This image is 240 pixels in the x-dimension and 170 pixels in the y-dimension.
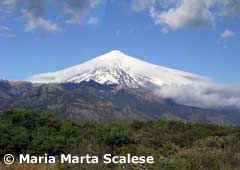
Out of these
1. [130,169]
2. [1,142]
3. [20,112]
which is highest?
[20,112]

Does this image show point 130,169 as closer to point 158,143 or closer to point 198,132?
point 158,143

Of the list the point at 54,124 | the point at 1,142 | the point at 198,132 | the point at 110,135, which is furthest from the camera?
the point at 198,132

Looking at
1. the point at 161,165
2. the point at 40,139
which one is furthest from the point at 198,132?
the point at 161,165

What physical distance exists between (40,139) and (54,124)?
7.88m

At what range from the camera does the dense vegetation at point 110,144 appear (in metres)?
14.8

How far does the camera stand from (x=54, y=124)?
106 feet

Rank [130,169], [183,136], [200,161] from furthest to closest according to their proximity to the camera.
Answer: [183,136] < [200,161] < [130,169]

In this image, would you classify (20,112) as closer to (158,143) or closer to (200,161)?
(158,143)

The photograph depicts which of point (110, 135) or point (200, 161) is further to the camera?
point (110, 135)

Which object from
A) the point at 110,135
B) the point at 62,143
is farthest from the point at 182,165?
the point at 110,135

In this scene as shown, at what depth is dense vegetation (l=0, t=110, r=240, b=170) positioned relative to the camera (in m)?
14.8

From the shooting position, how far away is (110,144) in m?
27.3

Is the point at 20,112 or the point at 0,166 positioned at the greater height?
the point at 20,112

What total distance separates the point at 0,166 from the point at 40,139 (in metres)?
11.2
